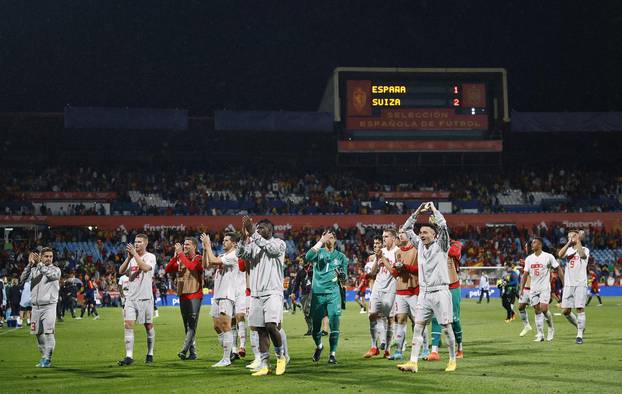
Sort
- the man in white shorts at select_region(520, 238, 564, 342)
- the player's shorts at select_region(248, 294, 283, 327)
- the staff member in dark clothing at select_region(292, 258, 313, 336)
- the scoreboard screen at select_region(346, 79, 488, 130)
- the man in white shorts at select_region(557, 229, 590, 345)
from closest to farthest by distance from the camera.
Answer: the player's shorts at select_region(248, 294, 283, 327), the man in white shorts at select_region(557, 229, 590, 345), the man in white shorts at select_region(520, 238, 564, 342), the staff member in dark clothing at select_region(292, 258, 313, 336), the scoreboard screen at select_region(346, 79, 488, 130)

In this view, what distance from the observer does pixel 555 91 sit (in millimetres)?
69938

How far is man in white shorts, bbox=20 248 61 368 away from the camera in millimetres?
14867

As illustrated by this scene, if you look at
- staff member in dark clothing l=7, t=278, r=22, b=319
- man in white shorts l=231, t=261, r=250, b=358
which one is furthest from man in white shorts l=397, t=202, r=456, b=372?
staff member in dark clothing l=7, t=278, r=22, b=319

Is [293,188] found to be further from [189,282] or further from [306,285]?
[189,282]

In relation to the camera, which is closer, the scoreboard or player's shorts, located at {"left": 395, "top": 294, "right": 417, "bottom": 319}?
player's shorts, located at {"left": 395, "top": 294, "right": 417, "bottom": 319}

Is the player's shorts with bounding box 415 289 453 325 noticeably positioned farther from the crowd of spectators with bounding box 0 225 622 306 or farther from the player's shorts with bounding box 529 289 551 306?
the crowd of spectators with bounding box 0 225 622 306

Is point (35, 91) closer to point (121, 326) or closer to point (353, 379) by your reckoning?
point (121, 326)

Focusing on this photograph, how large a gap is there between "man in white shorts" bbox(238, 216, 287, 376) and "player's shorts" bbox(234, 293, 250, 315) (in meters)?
2.78

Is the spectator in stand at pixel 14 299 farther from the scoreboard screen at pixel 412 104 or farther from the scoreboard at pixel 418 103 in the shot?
the scoreboard screen at pixel 412 104

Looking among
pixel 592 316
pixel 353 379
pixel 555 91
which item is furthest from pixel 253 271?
pixel 555 91

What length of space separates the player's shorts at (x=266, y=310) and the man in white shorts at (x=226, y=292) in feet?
7.17

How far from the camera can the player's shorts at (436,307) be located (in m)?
12.7

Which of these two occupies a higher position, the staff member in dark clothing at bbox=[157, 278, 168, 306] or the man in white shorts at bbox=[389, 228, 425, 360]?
the man in white shorts at bbox=[389, 228, 425, 360]

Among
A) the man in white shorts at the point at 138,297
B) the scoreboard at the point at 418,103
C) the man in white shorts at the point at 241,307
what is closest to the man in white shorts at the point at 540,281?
the man in white shorts at the point at 241,307
